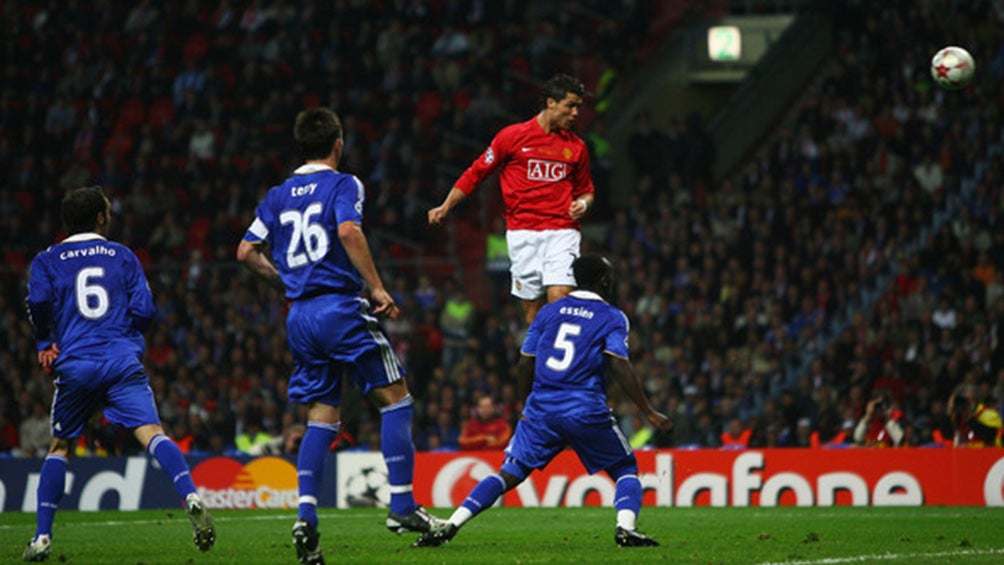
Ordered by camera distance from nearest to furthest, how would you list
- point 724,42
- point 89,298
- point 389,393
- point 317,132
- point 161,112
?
point 317,132 < point 389,393 < point 89,298 < point 724,42 < point 161,112

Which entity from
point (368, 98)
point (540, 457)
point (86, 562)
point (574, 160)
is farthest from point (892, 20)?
point (86, 562)

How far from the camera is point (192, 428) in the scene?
21.6 meters

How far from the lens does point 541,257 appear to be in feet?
40.7

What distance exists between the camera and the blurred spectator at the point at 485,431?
1886 cm

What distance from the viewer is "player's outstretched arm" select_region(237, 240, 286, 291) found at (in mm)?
9289

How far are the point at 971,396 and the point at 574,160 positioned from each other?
7646 mm

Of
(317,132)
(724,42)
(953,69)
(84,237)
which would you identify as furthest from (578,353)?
(724,42)

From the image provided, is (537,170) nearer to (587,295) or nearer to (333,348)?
(587,295)

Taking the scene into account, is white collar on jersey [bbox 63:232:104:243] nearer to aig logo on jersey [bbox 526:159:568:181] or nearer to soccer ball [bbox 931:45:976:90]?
aig logo on jersey [bbox 526:159:568:181]

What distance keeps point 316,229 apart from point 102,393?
1.77 metres

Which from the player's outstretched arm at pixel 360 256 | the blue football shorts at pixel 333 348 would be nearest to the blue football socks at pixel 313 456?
the blue football shorts at pixel 333 348

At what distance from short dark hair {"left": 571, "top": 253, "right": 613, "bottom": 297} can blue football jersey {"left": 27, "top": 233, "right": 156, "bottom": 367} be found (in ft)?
8.46

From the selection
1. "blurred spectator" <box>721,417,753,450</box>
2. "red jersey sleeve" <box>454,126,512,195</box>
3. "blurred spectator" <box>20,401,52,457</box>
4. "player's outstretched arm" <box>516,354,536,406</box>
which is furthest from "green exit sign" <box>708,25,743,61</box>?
"player's outstretched arm" <box>516,354,536,406</box>

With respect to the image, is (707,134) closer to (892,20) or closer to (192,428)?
(892,20)
